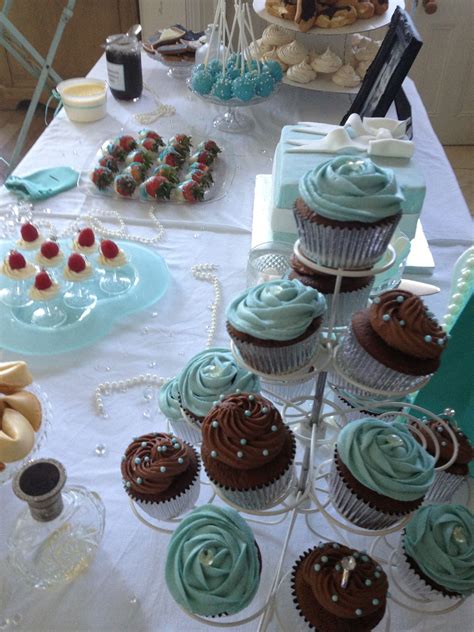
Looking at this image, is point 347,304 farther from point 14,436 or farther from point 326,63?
point 326,63

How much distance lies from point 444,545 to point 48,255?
77 cm

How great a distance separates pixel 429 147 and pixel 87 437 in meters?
1.21

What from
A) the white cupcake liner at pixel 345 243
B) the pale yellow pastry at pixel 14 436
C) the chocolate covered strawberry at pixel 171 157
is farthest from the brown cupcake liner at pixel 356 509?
the chocolate covered strawberry at pixel 171 157

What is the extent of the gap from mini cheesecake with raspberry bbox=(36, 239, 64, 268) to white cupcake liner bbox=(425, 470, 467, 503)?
713 mm

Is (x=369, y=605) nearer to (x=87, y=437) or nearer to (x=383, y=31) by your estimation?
(x=87, y=437)

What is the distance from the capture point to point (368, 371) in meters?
0.58

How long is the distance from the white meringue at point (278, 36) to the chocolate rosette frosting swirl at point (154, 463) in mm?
1397

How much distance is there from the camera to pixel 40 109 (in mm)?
3254

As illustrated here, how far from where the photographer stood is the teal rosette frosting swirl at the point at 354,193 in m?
0.50

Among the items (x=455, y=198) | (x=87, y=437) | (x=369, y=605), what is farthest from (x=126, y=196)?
Answer: (x=369, y=605)

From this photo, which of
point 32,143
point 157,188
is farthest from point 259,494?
point 32,143


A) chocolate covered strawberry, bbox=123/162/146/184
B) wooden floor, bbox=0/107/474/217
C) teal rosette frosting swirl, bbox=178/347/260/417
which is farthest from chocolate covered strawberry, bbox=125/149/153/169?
wooden floor, bbox=0/107/474/217

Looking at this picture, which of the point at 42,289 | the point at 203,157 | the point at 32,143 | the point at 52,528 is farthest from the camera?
the point at 32,143

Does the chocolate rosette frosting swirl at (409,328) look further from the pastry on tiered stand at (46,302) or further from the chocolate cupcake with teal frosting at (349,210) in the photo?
the pastry on tiered stand at (46,302)
